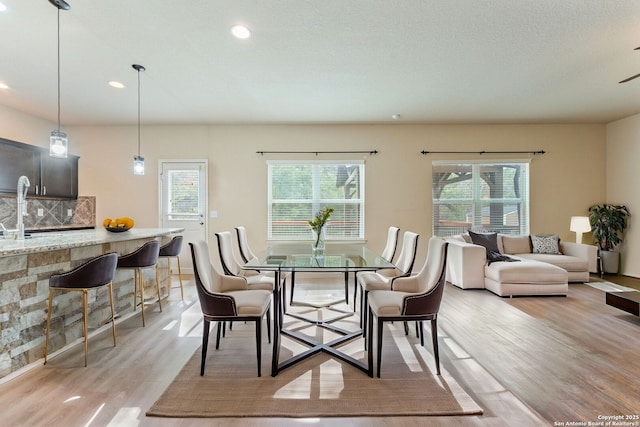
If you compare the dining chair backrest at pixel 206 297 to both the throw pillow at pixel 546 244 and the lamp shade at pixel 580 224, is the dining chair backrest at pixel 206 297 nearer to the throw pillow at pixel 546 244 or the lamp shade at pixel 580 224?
the throw pillow at pixel 546 244

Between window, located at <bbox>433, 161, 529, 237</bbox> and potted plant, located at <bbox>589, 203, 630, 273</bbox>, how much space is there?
41.8 inches

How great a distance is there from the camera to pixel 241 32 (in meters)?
2.54

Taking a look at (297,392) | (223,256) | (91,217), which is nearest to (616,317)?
(297,392)

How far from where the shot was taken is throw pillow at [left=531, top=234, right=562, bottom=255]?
4816 mm

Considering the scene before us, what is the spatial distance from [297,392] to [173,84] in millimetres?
3646

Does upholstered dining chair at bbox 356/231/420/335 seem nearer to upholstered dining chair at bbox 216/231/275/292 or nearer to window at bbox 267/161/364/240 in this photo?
upholstered dining chair at bbox 216/231/275/292

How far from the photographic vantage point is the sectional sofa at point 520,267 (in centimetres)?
391

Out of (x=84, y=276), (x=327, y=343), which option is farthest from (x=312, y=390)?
(x=84, y=276)

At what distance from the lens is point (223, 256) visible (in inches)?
115

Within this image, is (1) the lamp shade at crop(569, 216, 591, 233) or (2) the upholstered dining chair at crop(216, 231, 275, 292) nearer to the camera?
(2) the upholstered dining chair at crop(216, 231, 275, 292)

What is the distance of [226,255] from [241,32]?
82.1 inches

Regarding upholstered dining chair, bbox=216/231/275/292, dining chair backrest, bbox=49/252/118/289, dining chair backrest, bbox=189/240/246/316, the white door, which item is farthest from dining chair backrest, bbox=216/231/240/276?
the white door

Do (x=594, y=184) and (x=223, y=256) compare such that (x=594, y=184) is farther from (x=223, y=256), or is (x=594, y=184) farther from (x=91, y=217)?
(x=91, y=217)

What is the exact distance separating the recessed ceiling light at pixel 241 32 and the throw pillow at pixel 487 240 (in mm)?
4328
